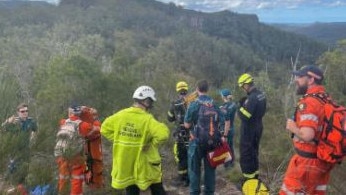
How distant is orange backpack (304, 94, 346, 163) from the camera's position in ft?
14.5

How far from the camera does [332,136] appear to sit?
4457 millimetres

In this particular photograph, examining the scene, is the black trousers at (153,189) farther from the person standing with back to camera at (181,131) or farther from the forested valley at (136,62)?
the person standing with back to camera at (181,131)

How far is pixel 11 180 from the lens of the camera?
4918mm

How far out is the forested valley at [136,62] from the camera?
838 centimetres

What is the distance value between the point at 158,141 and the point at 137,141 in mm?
254

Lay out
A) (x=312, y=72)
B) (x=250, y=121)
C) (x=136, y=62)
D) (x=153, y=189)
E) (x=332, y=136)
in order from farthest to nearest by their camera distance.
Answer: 1. (x=136, y=62)
2. (x=250, y=121)
3. (x=153, y=189)
4. (x=312, y=72)
5. (x=332, y=136)

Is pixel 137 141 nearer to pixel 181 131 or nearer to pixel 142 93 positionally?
pixel 142 93

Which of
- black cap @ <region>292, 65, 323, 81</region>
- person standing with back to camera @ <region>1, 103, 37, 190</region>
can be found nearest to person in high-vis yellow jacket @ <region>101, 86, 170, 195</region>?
person standing with back to camera @ <region>1, 103, 37, 190</region>

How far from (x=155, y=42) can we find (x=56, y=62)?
94.1 m

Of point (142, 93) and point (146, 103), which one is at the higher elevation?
point (142, 93)

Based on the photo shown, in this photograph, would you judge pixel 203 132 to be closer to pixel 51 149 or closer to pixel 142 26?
pixel 51 149

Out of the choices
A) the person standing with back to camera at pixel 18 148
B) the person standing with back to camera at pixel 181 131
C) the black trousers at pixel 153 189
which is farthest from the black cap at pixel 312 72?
the person standing with back to camera at pixel 18 148

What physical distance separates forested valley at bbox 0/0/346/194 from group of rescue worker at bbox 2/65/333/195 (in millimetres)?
325

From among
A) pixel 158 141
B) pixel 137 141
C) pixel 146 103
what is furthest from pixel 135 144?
pixel 146 103
